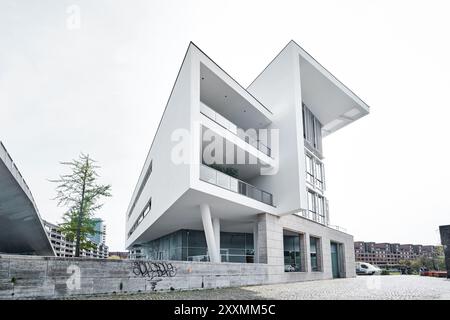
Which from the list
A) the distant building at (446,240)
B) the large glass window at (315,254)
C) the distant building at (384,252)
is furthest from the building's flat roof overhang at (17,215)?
the distant building at (384,252)

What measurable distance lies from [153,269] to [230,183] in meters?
7.34

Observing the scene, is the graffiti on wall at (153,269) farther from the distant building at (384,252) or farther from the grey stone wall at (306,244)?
the distant building at (384,252)

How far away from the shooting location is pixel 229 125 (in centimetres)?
2006

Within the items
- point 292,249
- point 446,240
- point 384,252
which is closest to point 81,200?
point 292,249

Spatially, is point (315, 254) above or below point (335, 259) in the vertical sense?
above

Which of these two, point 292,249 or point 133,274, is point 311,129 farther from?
point 133,274

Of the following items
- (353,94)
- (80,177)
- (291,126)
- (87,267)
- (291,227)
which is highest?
(353,94)

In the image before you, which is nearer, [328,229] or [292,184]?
[292,184]

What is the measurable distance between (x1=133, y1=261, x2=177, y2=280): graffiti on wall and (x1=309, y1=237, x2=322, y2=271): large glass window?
17.6m

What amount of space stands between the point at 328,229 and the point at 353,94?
12.8 metres

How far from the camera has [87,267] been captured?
11.4m
